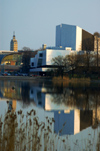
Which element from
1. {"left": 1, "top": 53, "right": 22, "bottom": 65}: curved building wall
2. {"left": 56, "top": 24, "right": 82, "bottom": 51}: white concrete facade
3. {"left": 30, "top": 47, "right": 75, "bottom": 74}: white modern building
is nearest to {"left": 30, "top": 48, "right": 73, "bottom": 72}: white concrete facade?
{"left": 30, "top": 47, "right": 75, "bottom": 74}: white modern building

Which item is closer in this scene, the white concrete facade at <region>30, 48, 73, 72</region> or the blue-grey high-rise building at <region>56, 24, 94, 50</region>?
the white concrete facade at <region>30, 48, 73, 72</region>

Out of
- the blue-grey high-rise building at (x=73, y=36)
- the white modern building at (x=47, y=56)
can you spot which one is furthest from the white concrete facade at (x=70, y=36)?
the white modern building at (x=47, y=56)

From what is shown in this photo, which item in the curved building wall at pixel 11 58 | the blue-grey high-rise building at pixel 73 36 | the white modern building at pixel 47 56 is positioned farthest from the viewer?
the curved building wall at pixel 11 58

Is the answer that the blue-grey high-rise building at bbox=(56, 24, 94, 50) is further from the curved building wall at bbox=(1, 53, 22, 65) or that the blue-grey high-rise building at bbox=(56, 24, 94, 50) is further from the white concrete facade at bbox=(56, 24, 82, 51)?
the curved building wall at bbox=(1, 53, 22, 65)

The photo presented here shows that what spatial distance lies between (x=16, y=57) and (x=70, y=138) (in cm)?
16163

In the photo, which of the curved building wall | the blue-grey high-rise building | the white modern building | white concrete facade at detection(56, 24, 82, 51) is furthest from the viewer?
the curved building wall

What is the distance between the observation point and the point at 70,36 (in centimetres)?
10438

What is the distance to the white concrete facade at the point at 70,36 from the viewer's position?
336 ft

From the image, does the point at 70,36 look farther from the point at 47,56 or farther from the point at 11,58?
the point at 11,58

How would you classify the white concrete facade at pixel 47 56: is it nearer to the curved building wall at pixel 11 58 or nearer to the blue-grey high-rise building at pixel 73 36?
the blue-grey high-rise building at pixel 73 36

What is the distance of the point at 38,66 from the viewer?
10212 centimetres

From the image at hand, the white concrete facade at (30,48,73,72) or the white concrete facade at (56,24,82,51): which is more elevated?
the white concrete facade at (56,24,82,51)

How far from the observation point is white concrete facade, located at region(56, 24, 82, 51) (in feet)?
336

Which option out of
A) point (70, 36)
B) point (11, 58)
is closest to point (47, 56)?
point (70, 36)
